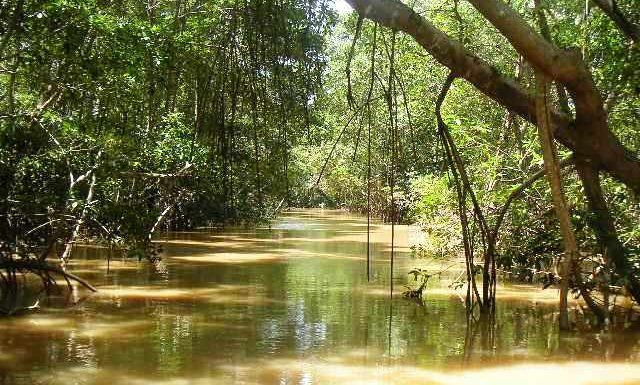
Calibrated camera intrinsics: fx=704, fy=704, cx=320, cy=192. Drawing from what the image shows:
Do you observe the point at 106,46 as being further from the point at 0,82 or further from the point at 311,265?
the point at 311,265

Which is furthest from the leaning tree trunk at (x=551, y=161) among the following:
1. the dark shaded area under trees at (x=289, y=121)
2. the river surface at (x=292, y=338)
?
the river surface at (x=292, y=338)

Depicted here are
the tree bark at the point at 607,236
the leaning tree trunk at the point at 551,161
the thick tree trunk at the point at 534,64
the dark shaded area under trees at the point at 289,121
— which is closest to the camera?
the dark shaded area under trees at the point at 289,121

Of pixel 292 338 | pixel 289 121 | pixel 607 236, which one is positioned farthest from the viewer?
pixel 292 338

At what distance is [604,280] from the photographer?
23.5ft

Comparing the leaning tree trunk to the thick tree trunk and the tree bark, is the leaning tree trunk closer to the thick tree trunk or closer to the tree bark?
the thick tree trunk

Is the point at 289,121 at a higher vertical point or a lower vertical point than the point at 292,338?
higher

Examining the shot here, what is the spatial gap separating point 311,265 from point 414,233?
10.6m

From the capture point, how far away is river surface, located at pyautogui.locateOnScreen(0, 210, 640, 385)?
574 centimetres

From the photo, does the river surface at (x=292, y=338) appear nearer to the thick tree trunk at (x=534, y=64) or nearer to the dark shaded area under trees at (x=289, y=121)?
the dark shaded area under trees at (x=289, y=121)

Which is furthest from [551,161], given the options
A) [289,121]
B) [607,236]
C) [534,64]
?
[607,236]

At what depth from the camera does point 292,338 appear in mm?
7012

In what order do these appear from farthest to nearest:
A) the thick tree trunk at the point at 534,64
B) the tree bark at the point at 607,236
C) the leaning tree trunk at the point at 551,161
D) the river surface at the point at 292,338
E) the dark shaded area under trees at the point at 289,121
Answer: the tree bark at the point at 607,236 < the river surface at the point at 292,338 < the leaning tree trunk at the point at 551,161 < the thick tree trunk at the point at 534,64 < the dark shaded area under trees at the point at 289,121

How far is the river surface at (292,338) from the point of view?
5.74 m

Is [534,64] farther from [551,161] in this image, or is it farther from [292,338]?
[292,338]
